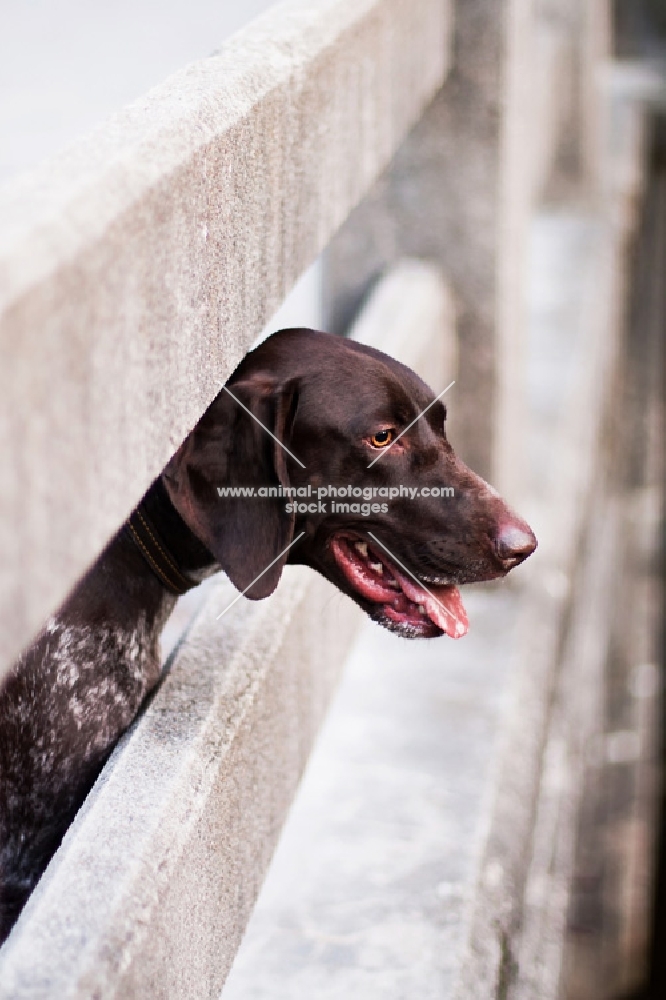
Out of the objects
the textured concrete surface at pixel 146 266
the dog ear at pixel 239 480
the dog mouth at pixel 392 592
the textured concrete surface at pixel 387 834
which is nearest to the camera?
the textured concrete surface at pixel 146 266

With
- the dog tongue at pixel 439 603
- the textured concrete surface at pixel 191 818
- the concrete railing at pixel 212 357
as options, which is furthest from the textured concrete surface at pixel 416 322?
the dog tongue at pixel 439 603

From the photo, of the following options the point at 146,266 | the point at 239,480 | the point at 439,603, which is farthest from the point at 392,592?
the point at 146,266

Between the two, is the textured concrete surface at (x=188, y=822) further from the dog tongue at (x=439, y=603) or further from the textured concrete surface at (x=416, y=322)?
the textured concrete surface at (x=416, y=322)

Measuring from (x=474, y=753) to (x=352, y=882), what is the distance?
86 cm

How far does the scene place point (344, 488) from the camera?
7.56ft

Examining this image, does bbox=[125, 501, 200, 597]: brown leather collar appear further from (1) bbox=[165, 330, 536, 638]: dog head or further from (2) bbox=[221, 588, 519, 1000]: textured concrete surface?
(2) bbox=[221, 588, 519, 1000]: textured concrete surface

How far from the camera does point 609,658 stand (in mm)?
10523

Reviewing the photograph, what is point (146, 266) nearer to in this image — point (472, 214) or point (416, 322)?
point (416, 322)

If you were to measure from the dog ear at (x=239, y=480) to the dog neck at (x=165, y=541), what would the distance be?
3.7 inches

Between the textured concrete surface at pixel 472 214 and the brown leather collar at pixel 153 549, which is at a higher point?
the brown leather collar at pixel 153 549

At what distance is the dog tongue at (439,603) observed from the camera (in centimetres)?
244

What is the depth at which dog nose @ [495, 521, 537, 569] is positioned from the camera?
2383mm

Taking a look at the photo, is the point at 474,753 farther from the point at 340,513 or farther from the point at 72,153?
the point at 72,153

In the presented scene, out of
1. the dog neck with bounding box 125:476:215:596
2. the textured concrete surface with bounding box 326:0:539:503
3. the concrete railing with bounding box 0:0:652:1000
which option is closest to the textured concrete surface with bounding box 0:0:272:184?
the textured concrete surface with bounding box 326:0:539:503
